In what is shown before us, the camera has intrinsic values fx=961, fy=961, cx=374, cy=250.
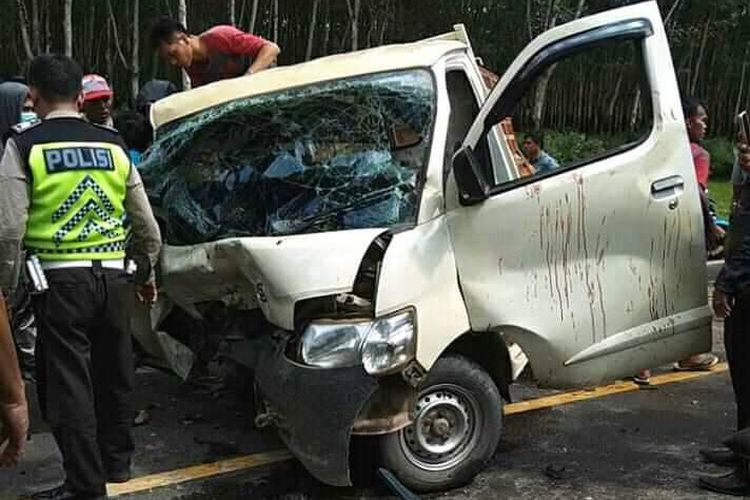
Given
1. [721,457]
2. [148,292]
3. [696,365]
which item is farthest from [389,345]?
[696,365]

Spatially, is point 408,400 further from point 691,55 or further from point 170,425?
point 691,55

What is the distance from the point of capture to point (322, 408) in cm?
373

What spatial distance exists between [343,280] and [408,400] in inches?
22.1

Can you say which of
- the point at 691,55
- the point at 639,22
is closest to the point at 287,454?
the point at 639,22

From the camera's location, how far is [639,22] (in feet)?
13.7

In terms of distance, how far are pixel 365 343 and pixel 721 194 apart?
11386 millimetres

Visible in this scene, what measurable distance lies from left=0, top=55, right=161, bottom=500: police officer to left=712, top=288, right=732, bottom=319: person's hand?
2.53 m

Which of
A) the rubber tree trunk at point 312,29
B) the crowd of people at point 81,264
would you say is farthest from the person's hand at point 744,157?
the rubber tree trunk at point 312,29

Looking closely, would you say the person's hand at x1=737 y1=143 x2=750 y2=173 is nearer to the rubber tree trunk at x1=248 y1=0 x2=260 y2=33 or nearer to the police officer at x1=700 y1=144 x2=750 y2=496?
the police officer at x1=700 y1=144 x2=750 y2=496

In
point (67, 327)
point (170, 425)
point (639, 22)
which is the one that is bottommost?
point (170, 425)

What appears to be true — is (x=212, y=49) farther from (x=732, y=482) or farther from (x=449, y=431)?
(x=732, y=482)

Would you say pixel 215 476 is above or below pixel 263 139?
below

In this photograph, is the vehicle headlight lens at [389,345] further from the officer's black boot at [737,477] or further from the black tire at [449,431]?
the officer's black boot at [737,477]

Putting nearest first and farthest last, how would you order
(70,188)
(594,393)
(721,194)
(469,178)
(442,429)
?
1. (70,188)
2. (469,178)
3. (442,429)
4. (594,393)
5. (721,194)
